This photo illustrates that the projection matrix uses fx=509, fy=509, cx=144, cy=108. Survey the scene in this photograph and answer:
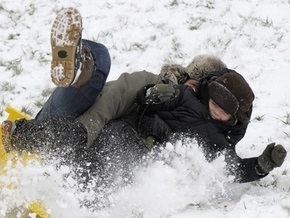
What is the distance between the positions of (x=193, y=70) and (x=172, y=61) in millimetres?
Answer: 851

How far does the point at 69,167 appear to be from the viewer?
2.70 metres

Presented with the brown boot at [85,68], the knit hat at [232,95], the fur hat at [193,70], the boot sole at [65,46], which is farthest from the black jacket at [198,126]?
the boot sole at [65,46]

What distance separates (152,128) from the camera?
282 cm

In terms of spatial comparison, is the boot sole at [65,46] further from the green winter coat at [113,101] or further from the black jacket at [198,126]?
the black jacket at [198,126]

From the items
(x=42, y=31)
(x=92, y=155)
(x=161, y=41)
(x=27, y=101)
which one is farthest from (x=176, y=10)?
(x=92, y=155)

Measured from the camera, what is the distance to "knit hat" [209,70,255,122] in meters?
2.73

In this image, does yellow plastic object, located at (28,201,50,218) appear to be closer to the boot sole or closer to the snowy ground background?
the snowy ground background

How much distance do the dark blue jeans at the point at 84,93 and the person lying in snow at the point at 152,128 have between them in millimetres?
12

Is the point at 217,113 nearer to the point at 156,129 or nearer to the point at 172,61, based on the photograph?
the point at 156,129

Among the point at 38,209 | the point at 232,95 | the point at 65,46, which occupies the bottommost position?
the point at 38,209

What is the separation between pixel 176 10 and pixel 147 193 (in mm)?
2218

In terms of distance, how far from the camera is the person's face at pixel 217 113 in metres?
2.80

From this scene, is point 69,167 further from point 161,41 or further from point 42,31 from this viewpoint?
point 42,31

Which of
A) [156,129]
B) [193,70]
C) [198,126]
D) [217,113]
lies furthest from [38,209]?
[193,70]
